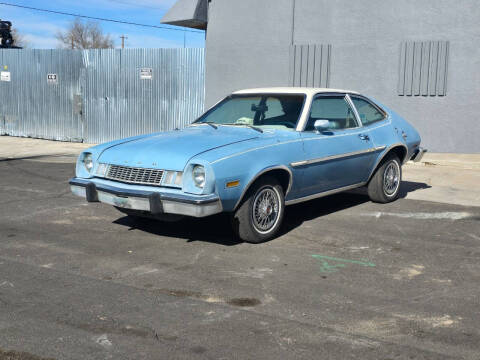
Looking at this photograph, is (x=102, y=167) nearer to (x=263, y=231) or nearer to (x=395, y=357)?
(x=263, y=231)

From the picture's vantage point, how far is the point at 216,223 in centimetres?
679

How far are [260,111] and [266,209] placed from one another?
4.73 ft

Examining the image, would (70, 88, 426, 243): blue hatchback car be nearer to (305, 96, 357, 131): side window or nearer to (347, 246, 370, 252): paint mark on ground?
(305, 96, 357, 131): side window

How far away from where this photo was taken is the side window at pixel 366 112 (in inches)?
299

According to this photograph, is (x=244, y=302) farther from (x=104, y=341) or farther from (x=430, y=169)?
(x=430, y=169)

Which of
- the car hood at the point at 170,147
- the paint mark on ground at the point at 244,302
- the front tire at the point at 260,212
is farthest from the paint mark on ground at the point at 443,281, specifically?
the car hood at the point at 170,147

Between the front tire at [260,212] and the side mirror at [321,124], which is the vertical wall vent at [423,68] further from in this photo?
the front tire at [260,212]

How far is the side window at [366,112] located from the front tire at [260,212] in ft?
6.85

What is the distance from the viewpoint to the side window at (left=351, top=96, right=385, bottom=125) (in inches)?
299

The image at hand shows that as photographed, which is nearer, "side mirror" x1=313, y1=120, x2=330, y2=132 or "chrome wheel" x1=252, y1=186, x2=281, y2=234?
"chrome wheel" x1=252, y1=186, x2=281, y2=234

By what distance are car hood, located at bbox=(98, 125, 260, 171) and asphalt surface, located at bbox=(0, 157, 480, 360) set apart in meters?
0.84

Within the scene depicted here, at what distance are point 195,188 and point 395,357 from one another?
2450 millimetres

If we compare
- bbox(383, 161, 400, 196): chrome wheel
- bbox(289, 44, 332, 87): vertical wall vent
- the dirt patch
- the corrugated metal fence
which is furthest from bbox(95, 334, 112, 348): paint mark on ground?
the corrugated metal fence

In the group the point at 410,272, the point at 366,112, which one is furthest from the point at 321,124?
the point at 410,272
